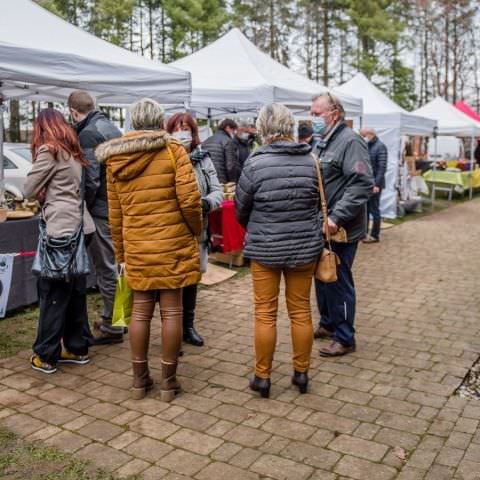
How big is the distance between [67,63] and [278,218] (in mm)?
2770

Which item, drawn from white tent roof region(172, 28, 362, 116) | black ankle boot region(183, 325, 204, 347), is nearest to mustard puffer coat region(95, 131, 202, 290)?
black ankle boot region(183, 325, 204, 347)

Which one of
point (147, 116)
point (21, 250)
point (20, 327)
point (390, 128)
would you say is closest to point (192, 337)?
point (20, 327)

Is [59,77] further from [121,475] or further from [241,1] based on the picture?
[241,1]

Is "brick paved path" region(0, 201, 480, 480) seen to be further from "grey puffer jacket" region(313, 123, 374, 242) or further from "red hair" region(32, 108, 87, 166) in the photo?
"red hair" region(32, 108, 87, 166)

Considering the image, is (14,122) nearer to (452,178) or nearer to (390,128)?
(390,128)

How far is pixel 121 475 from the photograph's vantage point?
112 inches

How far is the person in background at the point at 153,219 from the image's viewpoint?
3371 mm

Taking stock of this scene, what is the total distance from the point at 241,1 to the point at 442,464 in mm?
26374

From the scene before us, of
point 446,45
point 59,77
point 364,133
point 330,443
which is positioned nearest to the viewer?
point 330,443

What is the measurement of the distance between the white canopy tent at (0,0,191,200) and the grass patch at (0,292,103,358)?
1.21m

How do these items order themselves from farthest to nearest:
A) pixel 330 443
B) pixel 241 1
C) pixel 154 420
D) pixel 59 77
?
pixel 241 1
pixel 59 77
pixel 154 420
pixel 330 443

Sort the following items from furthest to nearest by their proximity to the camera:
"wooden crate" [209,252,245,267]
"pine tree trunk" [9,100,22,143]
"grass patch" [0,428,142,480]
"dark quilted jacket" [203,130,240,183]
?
"pine tree trunk" [9,100,22,143] < "dark quilted jacket" [203,130,240,183] < "wooden crate" [209,252,245,267] < "grass patch" [0,428,142,480]

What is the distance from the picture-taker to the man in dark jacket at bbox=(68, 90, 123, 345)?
14.1ft

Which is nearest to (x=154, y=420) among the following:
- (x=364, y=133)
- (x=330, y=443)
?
(x=330, y=443)
